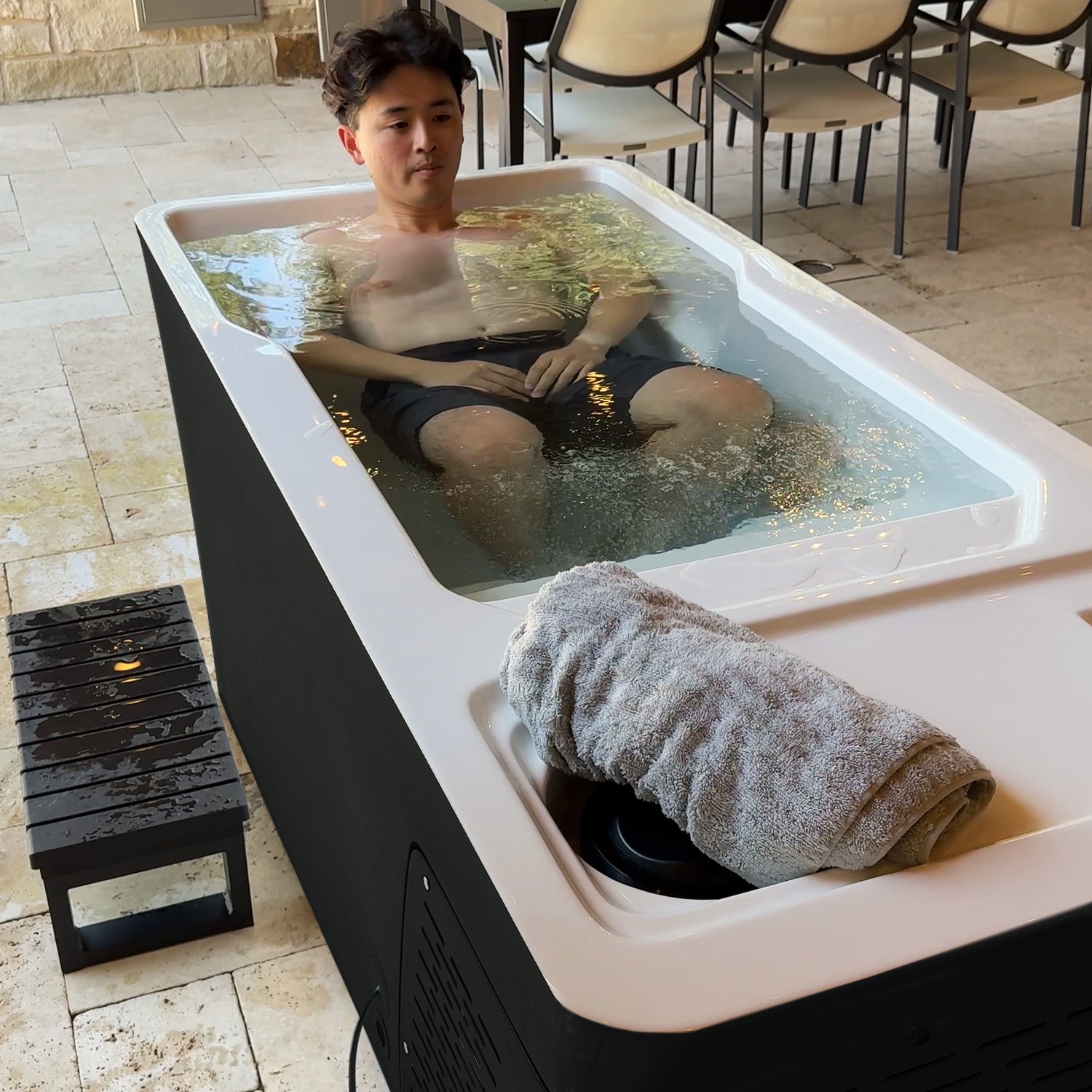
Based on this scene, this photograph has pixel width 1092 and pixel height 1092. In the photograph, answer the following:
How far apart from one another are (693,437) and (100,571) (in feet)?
3.94

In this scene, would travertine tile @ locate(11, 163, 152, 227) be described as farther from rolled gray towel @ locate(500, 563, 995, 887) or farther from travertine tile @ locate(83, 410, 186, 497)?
rolled gray towel @ locate(500, 563, 995, 887)

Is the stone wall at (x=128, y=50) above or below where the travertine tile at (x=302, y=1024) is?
above

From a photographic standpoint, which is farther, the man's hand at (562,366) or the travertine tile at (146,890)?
the man's hand at (562,366)

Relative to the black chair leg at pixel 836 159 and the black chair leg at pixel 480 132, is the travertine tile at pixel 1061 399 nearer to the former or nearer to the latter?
the black chair leg at pixel 836 159

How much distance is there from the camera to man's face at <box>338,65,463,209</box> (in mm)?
1998

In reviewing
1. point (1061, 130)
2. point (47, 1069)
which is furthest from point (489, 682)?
point (1061, 130)

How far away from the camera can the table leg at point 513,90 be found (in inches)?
129

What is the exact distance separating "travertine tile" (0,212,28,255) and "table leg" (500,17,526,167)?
1475 millimetres

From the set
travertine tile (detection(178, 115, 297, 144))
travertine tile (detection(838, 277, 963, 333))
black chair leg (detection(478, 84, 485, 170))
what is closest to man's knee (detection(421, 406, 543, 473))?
travertine tile (detection(838, 277, 963, 333))

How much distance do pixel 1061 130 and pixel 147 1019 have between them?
4.52 metres

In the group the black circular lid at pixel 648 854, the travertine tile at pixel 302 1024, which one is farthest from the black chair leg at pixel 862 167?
the black circular lid at pixel 648 854

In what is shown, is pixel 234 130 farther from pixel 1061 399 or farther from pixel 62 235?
pixel 1061 399

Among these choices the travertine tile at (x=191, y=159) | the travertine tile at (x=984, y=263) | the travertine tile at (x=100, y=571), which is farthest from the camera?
the travertine tile at (x=191, y=159)

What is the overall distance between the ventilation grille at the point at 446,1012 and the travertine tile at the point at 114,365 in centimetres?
192
